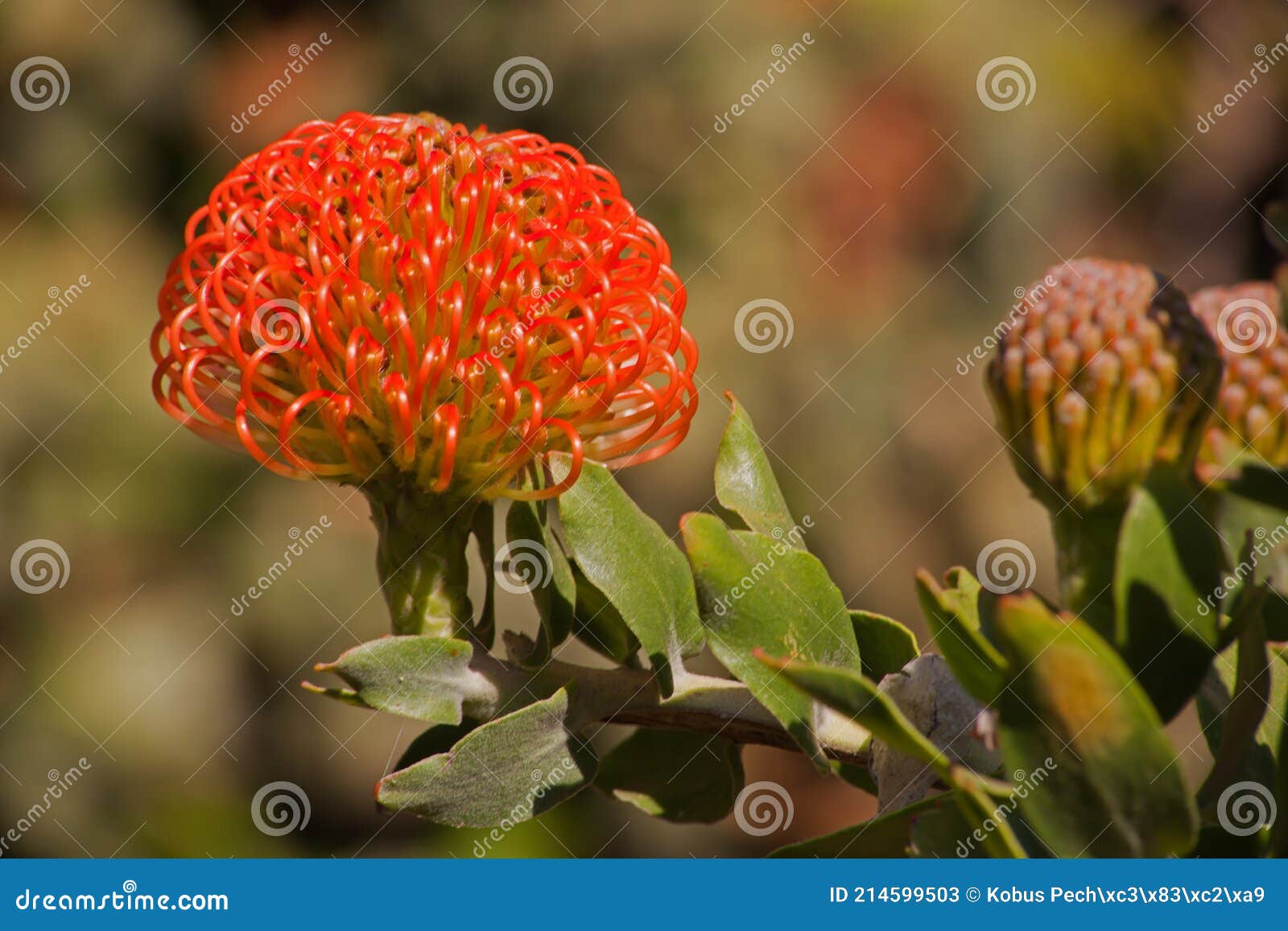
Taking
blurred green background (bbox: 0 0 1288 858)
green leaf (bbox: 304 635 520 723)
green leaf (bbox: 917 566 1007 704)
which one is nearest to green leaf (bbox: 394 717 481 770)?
green leaf (bbox: 304 635 520 723)

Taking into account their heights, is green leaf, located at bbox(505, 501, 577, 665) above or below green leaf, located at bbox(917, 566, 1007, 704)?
below

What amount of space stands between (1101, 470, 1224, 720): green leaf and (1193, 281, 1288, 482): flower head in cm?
7

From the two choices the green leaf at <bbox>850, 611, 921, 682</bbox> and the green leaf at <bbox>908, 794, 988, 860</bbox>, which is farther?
the green leaf at <bbox>850, 611, 921, 682</bbox>

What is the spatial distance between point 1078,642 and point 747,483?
0.29 m

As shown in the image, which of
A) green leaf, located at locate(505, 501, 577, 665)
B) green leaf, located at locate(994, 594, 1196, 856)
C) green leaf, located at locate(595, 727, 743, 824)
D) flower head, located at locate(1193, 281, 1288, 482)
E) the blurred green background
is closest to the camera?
green leaf, located at locate(994, 594, 1196, 856)

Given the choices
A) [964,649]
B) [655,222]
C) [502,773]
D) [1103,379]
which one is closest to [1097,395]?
[1103,379]

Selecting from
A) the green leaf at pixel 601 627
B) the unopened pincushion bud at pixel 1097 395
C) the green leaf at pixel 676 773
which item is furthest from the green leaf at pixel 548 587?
the unopened pincushion bud at pixel 1097 395

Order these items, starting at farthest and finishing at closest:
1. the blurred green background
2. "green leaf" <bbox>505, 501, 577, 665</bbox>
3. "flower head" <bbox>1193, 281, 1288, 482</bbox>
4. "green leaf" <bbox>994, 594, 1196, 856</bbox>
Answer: the blurred green background < "green leaf" <bbox>505, 501, 577, 665</bbox> < "flower head" <bbox>1193, 281, 1288, 482</bbox> < "green leaf" <bbox>994, 594, 1196, 856</bbox>

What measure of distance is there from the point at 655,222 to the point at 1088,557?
7.52 ft

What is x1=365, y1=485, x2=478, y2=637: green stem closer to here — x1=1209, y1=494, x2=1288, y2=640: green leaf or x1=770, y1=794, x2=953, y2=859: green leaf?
x1=770, y1=794, x2=953, y2=859: green leaf

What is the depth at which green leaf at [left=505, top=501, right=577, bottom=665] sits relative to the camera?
677mm

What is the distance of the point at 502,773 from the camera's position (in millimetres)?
660

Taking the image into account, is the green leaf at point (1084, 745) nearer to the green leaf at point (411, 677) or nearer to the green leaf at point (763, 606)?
the green leaf at point (763, 606)

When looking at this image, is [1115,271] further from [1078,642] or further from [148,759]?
[148,759]
